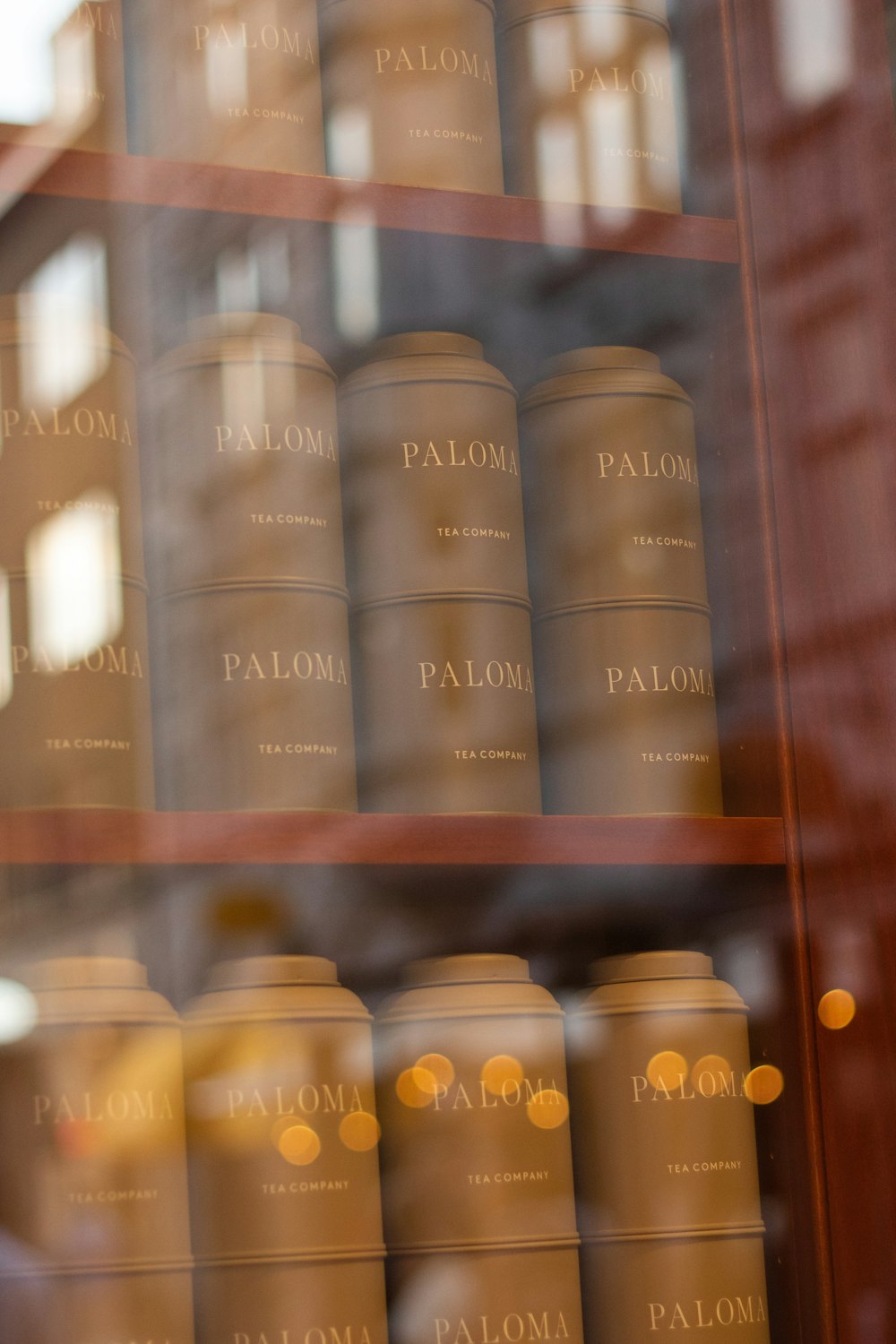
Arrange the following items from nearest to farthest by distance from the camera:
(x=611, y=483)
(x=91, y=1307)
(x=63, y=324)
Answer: (x=91, y=1307)
(x=63, y=324)
(x=611, y=483)

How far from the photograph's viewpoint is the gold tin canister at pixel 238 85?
3.14ft

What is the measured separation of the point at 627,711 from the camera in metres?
0.97

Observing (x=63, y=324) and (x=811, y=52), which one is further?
(x=811, y=52)

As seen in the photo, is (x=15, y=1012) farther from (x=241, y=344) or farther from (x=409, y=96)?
(x=409, y=96)

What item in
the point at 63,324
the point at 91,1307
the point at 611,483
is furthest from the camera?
the point at 611,483

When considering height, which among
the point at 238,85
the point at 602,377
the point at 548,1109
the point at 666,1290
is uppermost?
the point at 238,85

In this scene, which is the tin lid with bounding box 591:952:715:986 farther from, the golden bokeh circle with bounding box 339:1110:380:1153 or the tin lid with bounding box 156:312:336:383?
the tin lid with bounding box 156:312:336:383

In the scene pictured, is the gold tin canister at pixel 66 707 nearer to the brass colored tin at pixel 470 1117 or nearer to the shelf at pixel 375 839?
the shelf at pixel 375 839

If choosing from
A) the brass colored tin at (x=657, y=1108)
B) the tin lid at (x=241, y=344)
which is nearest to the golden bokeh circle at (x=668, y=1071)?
the brass colored tin at (x=657, y=1108)

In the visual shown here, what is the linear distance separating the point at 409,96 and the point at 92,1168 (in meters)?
0.65

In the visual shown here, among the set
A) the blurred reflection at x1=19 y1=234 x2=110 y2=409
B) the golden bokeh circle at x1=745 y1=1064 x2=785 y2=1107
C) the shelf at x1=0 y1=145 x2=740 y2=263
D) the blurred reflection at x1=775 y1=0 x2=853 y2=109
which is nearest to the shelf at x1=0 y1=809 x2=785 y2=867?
the golden bokeh circle at x1=745 y1=1064 x2=785 y2=1107

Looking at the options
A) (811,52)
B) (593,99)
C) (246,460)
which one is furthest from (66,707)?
(811,52)

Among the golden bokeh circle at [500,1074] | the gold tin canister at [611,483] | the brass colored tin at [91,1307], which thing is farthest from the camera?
the gold tin canister at [611,483]

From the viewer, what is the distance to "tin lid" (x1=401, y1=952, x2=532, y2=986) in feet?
2.94
